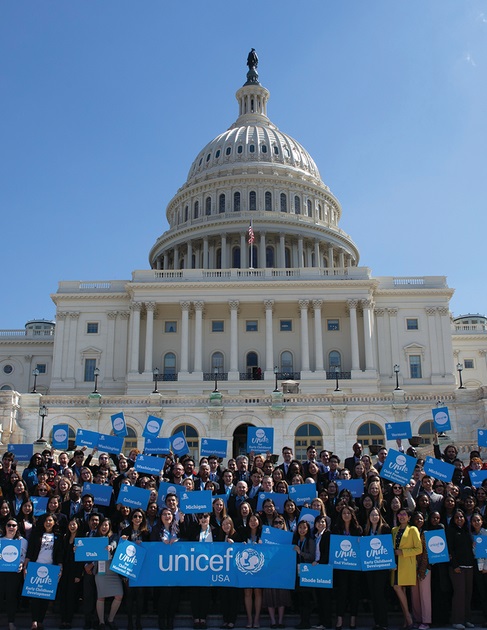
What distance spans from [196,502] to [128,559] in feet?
6.28

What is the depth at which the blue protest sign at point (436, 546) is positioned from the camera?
51.1 feet

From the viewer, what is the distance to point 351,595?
15.8 m

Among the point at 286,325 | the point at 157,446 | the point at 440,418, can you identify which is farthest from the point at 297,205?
the point at 157,446

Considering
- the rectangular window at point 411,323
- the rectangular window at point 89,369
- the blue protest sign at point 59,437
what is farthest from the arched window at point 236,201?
the blue protest sign at point 59,437

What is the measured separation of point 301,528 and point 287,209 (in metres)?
85.4

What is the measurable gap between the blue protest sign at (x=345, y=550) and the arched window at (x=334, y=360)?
56.1 metres

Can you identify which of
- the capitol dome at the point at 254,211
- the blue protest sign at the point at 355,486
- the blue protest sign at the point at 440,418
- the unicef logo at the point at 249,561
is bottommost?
the unicef logo at the point at 249,561

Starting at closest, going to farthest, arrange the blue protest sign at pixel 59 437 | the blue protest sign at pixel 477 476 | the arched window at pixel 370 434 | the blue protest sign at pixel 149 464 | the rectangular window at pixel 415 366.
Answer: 1. the blue protest sign at pixel 477 476
2. the blue protest sign at pixel 149 464
3. the blue protest sign at pixel 59 437
4. the arched window at pixel 370 434
5. the rectangular window at pixel 415 366

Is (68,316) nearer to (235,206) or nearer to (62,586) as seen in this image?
(235,206)

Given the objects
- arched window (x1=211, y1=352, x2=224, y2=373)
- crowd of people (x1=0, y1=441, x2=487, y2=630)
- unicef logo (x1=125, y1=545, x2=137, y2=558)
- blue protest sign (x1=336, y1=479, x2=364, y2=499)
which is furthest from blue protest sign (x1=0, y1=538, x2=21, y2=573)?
arched window (x1=211, y1=352, x2=224, y2=373)

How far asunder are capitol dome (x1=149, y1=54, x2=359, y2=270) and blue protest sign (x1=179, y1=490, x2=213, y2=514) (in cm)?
7133

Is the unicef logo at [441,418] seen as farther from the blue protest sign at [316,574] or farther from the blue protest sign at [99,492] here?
the blue protest sign at [99,492]

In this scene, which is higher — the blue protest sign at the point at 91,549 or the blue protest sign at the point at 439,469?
the blue protest sign at the point at 439,469

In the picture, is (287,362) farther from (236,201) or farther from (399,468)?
(399,468)
